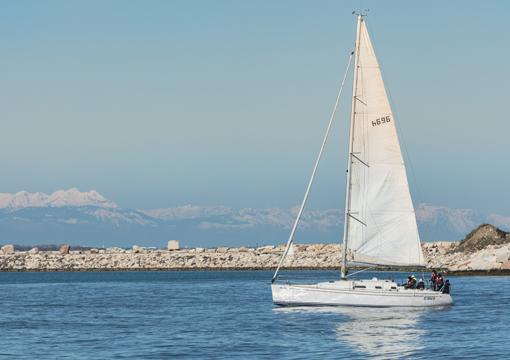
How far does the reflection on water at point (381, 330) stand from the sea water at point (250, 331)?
0.17ft

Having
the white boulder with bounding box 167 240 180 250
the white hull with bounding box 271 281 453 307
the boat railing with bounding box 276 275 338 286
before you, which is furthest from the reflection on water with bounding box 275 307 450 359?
the white boulder with bounding box 167 240 180 250

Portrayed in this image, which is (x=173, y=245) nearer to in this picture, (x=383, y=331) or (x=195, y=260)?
(x=195, y=260)

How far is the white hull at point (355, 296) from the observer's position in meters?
40.8

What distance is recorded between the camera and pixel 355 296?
1607 inches

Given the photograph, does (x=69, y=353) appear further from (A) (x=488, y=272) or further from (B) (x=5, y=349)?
(A) (x=488, y=272)

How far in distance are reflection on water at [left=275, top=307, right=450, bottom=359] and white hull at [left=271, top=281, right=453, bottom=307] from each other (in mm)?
508

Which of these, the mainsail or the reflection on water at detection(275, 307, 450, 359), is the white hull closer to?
the reflection on water at detection(275, 307, 450, 359)

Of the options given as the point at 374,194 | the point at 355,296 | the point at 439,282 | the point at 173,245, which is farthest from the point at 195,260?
the point at 355,296

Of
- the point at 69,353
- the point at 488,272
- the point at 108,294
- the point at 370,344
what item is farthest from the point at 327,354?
the point at 488,272

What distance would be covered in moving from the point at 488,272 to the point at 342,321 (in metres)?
56.1

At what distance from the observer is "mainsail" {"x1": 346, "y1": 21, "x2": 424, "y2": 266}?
1658 inches

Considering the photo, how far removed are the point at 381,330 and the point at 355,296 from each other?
6.13 metres

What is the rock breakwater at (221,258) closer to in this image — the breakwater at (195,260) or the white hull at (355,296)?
the breakwater at (195,260)

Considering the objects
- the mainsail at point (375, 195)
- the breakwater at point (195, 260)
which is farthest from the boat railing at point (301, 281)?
the breakwater at point (195, 260)
